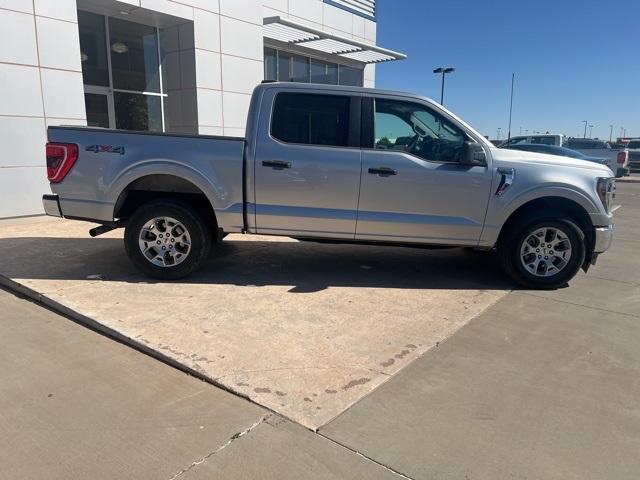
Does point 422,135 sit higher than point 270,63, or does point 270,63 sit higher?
point 270,63

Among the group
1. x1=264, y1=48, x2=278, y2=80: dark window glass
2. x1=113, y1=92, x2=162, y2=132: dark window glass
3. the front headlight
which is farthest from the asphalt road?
x1=264, y1=48, x2=278, y2=80: dark window glass

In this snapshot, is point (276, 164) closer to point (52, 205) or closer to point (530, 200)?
point (52, 205)

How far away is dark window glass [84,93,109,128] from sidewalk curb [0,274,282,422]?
270 inches

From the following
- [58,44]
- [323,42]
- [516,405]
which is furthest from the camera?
[323,42]

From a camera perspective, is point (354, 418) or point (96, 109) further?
point (96, 109)

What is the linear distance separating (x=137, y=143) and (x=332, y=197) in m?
2.14

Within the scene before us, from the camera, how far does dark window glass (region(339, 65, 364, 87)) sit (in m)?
19.1

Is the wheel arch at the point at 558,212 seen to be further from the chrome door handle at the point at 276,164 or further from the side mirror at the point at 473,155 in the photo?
the chrome door handle at the point at 276,164

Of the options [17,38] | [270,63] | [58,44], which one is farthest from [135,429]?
[270,63]

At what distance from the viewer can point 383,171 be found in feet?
17.6

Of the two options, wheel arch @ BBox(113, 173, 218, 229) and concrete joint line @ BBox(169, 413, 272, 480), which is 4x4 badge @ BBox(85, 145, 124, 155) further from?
concrete joint line @ BBox(169, 413, 272, 480)

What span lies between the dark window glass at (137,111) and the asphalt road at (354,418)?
8859mm

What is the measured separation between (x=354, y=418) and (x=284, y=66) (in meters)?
14.9

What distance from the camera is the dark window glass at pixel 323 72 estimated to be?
17.8m
